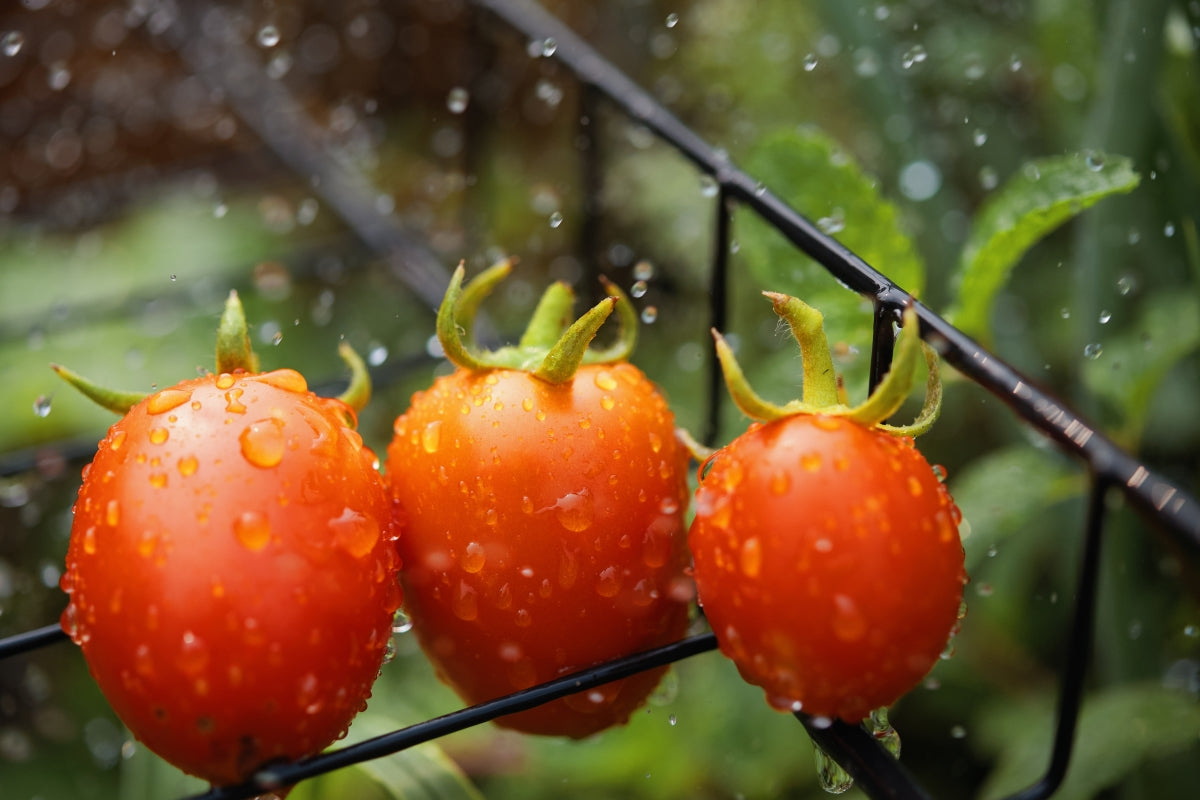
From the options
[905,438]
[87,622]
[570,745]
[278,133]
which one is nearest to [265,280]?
[278,133]

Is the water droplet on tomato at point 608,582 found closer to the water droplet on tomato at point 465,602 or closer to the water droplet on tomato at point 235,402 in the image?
the water droplet on tomato at point 465,602

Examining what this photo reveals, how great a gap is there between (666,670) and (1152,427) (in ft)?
2.19

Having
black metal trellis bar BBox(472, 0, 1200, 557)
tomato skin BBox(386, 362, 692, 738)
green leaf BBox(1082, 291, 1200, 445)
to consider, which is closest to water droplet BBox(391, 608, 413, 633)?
tomato skin BBox(386, 362, 692, 738)

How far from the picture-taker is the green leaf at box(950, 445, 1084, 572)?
64 cm

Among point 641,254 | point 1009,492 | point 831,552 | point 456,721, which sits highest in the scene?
point 831,552

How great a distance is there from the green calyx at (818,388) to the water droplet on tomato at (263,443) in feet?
0.55

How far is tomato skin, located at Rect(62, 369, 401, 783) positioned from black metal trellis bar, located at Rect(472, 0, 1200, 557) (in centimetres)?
22

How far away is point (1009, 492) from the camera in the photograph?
26.6 inches

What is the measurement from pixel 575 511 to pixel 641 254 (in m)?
0.92

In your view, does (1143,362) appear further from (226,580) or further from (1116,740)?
(226,580)

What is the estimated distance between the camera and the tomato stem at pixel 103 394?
38 cm

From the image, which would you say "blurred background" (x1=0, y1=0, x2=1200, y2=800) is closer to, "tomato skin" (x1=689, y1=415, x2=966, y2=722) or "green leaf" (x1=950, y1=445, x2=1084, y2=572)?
"green leaf" (x1=950, y1=445, x2=1084, y2=572)

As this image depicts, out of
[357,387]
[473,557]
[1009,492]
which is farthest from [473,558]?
[1009,492]

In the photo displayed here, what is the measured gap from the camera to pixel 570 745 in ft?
3.22
